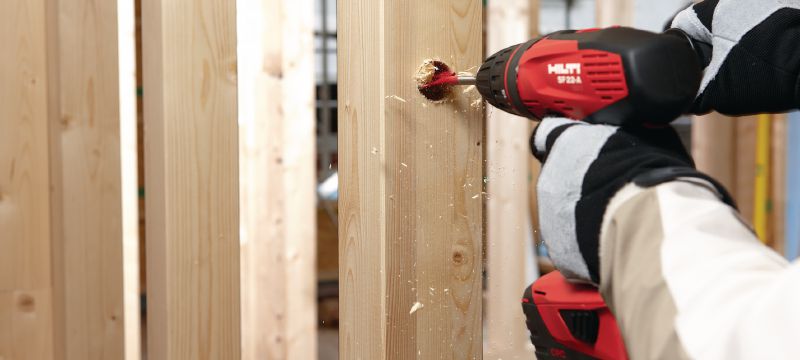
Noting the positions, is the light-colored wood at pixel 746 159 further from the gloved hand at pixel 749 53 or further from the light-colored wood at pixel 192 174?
the light-colored wood at pixel 192 174

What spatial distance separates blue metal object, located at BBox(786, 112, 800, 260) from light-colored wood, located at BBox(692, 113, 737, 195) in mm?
270

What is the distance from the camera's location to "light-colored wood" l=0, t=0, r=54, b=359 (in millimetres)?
1331

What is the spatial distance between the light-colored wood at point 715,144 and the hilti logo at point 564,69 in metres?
2.38

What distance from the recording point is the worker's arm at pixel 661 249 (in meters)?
0.42

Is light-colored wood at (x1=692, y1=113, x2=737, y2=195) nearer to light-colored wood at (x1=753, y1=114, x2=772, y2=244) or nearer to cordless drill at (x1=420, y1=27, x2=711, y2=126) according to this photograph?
light-colored wood at (x1=753, y1=114, x2=772, y2=244)

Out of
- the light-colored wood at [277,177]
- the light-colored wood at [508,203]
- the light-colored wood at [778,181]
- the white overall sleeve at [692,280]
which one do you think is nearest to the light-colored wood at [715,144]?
the light-colored wood at [778,181]

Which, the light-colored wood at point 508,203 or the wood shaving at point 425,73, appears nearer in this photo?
the wood shaving at point 425,73

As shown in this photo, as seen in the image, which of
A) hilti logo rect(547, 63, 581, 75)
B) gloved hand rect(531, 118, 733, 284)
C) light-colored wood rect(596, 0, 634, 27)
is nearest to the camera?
gloved hand rect(531, 118, 733, 284)

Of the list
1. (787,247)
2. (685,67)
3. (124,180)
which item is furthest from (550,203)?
(787,247)

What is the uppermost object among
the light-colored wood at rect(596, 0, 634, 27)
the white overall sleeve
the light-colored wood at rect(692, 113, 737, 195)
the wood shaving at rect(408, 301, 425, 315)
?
the light-colored wood at rect(596, 0, 634, 27)

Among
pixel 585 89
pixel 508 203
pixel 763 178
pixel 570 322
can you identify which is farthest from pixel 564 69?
pixel 763 178

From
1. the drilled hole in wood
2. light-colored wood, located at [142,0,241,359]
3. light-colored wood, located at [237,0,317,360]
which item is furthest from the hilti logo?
light-colored wood, located at [237,0,317,360]

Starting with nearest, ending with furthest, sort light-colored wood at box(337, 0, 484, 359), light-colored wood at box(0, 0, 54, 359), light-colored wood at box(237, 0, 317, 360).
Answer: light-colored wood at box(337, 0, 484, 359) < light-colored wood at box(0, 0, 54, 359) < light-colored wood at box(237, 0, 317, 360)

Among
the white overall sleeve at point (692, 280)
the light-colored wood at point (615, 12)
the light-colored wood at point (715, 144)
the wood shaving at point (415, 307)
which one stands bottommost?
the wood shaving at point (415, 307)
